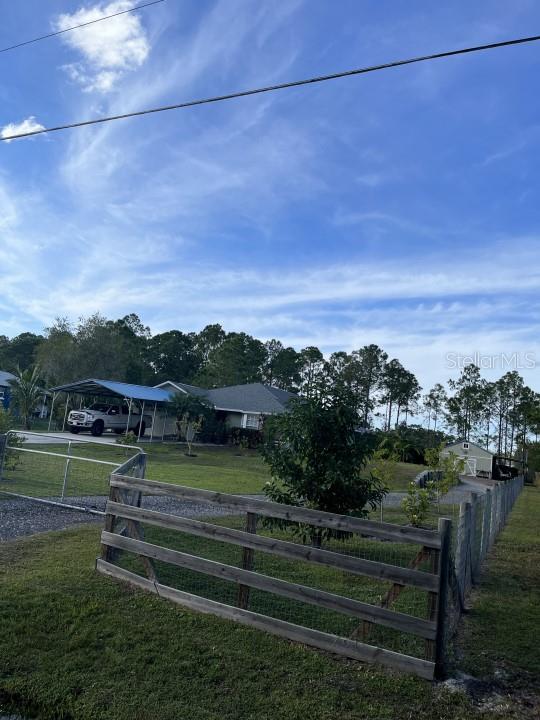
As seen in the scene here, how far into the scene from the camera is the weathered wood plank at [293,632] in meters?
3.75

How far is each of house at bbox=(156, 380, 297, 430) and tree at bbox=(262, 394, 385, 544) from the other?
83.0 ft

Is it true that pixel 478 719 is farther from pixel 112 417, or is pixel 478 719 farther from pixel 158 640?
pixel 112 417

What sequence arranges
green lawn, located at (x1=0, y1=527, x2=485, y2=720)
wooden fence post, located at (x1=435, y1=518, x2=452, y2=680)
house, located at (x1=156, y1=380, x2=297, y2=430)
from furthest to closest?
house, located at (x1=156, y1=380, x2=297, y2=430), wooden fence post, located at (x1=435, y1=518, x2=452, y2=680), green lawn, located at (x1=0, y1=527, x2=485, y2=720)

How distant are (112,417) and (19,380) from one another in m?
7.83

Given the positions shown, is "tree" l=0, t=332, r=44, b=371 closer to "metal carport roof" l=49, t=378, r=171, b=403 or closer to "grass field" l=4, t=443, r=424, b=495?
"metal carport roof" l=49, t=378, r=171, b=403

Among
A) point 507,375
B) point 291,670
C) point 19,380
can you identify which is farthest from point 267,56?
point 507,375

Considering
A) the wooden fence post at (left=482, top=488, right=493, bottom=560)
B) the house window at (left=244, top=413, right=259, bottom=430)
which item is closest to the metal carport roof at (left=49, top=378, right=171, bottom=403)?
the house window at (left=244, top=413, right=259, bottom=430)

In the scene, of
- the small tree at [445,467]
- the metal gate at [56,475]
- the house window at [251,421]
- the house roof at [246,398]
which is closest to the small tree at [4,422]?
the metal gate at [56,475]

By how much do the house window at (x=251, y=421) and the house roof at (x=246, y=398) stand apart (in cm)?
46

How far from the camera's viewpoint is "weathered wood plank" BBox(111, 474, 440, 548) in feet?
12.8

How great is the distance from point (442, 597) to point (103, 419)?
2813cm

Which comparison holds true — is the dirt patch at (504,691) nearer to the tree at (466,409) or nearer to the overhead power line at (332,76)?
the overhead power line at (332,76)

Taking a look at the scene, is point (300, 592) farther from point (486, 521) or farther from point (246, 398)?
point (246, 398)

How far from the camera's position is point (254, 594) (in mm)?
5332
